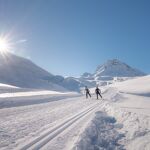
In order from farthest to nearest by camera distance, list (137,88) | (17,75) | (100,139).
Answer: (17,75) < (137,88) < (100,139)

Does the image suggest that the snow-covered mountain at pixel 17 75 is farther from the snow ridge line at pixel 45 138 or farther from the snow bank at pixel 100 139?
the snow bank at pixel 100 139

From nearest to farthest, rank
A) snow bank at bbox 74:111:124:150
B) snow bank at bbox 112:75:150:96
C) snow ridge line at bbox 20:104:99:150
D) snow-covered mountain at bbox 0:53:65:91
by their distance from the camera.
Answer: snow ridge line at bbox 20:104:99:150 → snow bank at bbox 74:111:124:150 → snow bank at bbox 112:75:150:96 → snow-covered mountain at bbox 0:53:65:91

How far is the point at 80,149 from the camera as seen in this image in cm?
698

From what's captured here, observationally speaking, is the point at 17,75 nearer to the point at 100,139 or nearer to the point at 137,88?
the point at 137,88

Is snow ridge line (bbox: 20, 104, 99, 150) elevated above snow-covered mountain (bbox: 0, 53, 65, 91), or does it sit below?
below

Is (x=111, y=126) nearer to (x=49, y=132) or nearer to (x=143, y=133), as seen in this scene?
(x=143, y=133)

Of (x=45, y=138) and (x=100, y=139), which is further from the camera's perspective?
(x=100, y=139)

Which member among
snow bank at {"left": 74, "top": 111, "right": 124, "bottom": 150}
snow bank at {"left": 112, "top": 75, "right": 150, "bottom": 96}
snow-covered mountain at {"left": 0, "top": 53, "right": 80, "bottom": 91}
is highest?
snow-covered mountain at {"left": 0, "top": 53, "right": 80, "bottom": 91}

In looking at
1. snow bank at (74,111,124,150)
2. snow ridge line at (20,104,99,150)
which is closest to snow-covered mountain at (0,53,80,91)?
snow ridge line at (20,104,99,150)

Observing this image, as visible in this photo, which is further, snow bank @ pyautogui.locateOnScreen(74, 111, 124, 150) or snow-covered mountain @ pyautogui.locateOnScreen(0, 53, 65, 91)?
snow-covered mountain @ pyautogui.locateOnScreen(0, 53, 65, 91)

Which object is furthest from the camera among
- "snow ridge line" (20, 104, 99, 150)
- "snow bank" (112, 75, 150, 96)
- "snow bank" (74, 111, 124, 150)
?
"snow bank" (112, 75, 150, 96)

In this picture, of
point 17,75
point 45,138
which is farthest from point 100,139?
point 17,75


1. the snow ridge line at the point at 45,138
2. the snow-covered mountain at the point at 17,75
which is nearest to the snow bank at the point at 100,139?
the snow ridge line at the point at 45,138

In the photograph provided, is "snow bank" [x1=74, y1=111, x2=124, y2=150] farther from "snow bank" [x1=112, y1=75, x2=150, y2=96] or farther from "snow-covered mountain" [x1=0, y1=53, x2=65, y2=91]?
"snow-covered mountain" [x1=0, y1=53, x2=65, y2=91]
